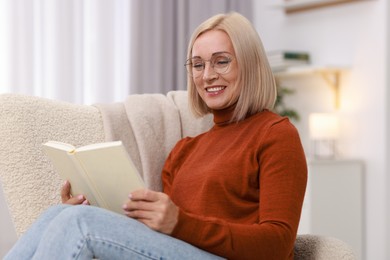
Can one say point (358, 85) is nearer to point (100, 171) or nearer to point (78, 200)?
point (78, 200)

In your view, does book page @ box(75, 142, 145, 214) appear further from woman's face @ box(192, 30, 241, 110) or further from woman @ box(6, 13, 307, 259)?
woman's face @ box(192, 30, 241, 110)

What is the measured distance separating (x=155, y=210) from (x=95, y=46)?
7.04 ft

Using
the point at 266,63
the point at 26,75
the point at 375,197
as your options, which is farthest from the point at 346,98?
the point at 266,63

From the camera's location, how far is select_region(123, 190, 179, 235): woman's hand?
58.1 inches

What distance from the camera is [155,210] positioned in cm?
148

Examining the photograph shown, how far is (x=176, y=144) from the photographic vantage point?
7.01 feet

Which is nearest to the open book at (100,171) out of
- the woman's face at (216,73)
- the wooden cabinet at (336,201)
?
the woman's face at (216,73)

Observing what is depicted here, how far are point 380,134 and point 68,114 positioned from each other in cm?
190

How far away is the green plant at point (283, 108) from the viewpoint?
Answer: 3.86m

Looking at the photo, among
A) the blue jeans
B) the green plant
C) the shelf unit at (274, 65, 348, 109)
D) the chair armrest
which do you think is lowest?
the chair armrest

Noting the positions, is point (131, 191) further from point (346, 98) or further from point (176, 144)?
point (346, 98)

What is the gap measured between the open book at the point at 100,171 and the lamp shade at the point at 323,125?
2031 millimetres

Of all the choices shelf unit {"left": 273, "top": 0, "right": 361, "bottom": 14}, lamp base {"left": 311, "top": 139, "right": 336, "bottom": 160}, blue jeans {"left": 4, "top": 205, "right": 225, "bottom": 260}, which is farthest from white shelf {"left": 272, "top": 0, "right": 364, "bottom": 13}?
blue jeans {"left": 4, "top": 205, "right": 225, "bottom": 260}

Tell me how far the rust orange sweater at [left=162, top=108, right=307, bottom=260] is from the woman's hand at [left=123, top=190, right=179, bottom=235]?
0.07 feet
